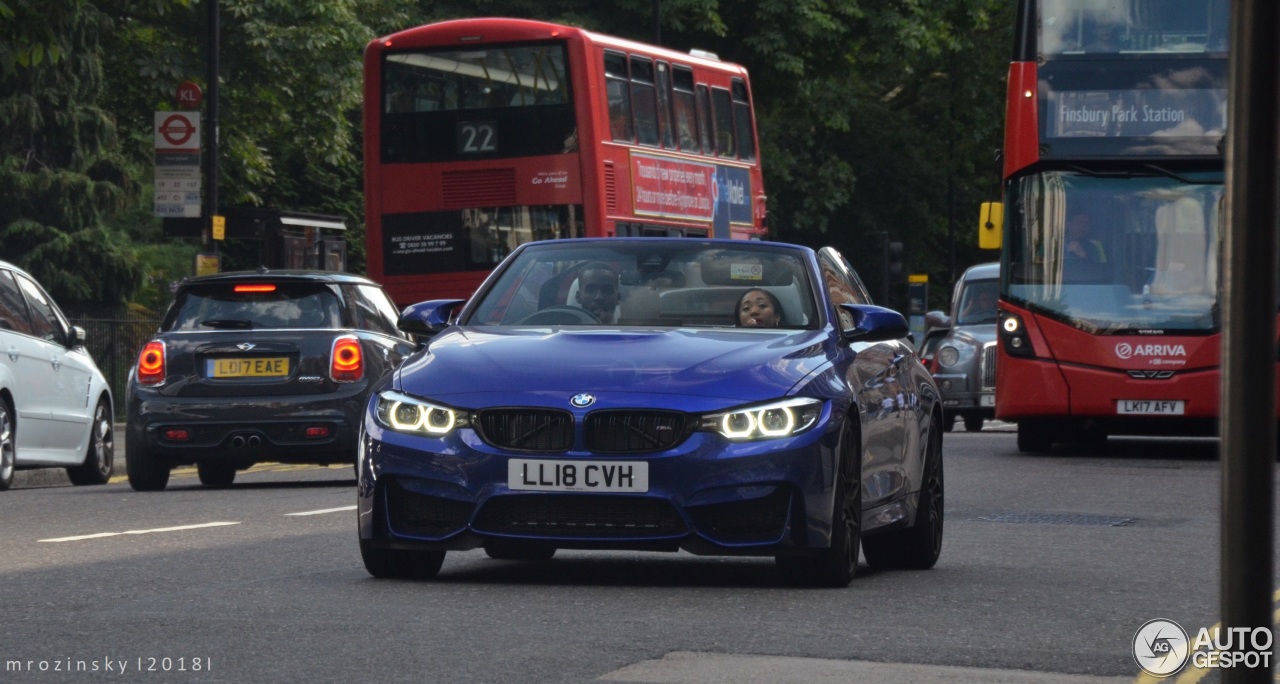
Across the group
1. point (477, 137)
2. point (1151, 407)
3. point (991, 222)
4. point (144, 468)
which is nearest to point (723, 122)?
point (477, 137)

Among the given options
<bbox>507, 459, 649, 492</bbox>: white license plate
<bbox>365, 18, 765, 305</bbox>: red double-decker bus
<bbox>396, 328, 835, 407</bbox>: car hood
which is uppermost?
<bbox>365, 18, 765, 305</bbox>: red double-decker bus

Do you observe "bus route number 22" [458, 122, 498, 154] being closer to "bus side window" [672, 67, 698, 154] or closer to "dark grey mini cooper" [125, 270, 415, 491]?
"bus side window" [672, 67, 698, 154]

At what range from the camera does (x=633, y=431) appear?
841 centimetres

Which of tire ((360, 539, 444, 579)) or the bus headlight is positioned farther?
the bus headlight

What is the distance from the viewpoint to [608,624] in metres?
7.48

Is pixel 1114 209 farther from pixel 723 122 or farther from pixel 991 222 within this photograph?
pixel 723 122

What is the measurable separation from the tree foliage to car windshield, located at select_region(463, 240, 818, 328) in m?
10.4

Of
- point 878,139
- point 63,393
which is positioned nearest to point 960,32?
point 878,139

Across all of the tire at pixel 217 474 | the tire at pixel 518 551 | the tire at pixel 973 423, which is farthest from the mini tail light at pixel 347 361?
the tire at pixel 973 423

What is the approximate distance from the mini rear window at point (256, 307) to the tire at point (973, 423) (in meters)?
15.6

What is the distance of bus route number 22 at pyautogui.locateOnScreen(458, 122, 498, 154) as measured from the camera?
2606 centimetres

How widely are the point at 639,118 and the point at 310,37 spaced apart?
9077 millimetres

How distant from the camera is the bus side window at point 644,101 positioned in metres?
27.0

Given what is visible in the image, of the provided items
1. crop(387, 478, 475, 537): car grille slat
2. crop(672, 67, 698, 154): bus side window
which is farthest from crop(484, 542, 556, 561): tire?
crop(672, 67, 698, 154): bus side window
